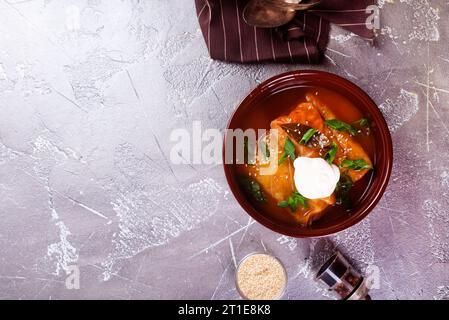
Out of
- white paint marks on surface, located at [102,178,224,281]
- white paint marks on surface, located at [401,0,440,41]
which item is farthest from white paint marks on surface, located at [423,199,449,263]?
white paint marks on surface, located at [102,178,224,281]

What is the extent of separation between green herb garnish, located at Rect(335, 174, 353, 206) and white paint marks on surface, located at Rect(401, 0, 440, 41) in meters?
0.34

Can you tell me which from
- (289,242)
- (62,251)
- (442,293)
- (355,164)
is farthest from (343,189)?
(62,251)

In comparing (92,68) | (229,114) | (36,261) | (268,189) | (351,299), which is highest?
(92,68)

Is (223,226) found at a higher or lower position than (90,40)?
lower

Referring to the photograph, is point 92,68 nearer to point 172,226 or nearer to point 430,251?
point 172,226

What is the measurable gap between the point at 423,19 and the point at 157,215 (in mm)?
712

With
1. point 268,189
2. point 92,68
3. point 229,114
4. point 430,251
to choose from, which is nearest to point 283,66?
point 229,114

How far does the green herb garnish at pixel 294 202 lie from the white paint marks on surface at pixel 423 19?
0.42 m

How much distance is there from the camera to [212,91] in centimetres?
110

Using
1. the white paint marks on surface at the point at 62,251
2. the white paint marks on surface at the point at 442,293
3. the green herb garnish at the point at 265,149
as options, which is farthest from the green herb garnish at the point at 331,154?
the white paint marks on surface at the point at 62,251

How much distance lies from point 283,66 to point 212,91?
0.52ft

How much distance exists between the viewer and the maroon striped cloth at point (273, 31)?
1075mm

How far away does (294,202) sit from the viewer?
105 cm

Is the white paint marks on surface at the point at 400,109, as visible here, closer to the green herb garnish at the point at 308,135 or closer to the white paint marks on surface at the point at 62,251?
the green herb garnish at the point at 308,135
